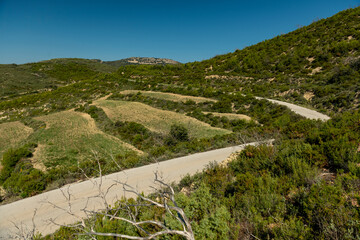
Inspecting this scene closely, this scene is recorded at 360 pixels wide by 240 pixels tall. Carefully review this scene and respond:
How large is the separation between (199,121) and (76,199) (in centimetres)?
1510

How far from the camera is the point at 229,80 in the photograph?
1268 inches

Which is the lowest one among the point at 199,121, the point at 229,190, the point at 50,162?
the point at 50,162

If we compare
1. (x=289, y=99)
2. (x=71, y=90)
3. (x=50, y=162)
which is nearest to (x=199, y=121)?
(x=289, y=99)

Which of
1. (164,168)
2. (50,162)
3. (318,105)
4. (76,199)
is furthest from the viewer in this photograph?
(318,105)

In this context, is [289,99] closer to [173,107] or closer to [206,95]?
[206,95]

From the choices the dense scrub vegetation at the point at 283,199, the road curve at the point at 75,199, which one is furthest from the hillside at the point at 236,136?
the road curve at the point at 75,199

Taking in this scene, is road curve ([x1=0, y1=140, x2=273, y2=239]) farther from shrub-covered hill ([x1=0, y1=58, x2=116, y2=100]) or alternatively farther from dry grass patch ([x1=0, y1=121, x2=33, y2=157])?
shrub-covered hill ([x1=0, y1=58, x2=116, y2=100])

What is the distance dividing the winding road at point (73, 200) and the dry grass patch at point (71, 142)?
6355mm

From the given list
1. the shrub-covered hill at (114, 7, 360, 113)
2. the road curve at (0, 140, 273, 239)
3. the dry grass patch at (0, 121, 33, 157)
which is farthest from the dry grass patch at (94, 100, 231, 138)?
the dry grass patch at (0, 121, 33, 157)

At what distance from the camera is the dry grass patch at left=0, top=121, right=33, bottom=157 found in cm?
1713

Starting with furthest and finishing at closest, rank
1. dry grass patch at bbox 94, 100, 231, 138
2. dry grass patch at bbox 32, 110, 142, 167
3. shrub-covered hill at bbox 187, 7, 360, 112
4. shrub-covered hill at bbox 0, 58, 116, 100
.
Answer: shrub-covered hill at bbox 0, 58, 116, 100 → shrub-covered hill at bbox 187, 7, 360, 112 → dry grass patch at bbox 94, 100, 231, 138 → dry grass patch at bbox 32, 110, 142, 167

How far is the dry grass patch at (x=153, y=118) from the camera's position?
1694 cm

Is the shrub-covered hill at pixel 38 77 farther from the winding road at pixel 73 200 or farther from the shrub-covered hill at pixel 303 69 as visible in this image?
the winding road at pixel 73 200

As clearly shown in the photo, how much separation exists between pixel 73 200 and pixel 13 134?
812 inches
